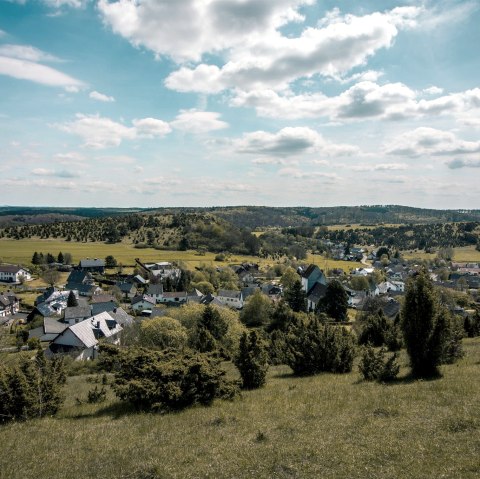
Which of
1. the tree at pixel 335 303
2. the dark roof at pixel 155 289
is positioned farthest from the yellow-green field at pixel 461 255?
the dark roof at pixel 155 289

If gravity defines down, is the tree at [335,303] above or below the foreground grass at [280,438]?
below

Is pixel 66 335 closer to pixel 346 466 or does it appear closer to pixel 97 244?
pixel 346 466

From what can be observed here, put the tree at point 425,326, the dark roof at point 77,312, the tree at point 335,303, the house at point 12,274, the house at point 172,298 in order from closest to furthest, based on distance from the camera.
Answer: the tree at point 425,326, the tree at point 335,303, the dark roof at point 77,312, the house at point 172,298, the house at point 12,274

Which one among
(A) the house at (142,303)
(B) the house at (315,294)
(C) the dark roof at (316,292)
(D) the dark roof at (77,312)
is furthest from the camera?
(A) the house at (142,303)

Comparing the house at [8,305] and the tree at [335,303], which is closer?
the tree at [335,303]

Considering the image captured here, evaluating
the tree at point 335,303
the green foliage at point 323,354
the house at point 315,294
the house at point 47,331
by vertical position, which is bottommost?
the house at point 47,331

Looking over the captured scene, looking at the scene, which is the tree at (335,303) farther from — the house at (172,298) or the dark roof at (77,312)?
the dark roof at (77,312)

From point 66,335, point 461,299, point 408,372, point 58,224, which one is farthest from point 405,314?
point 58,224
